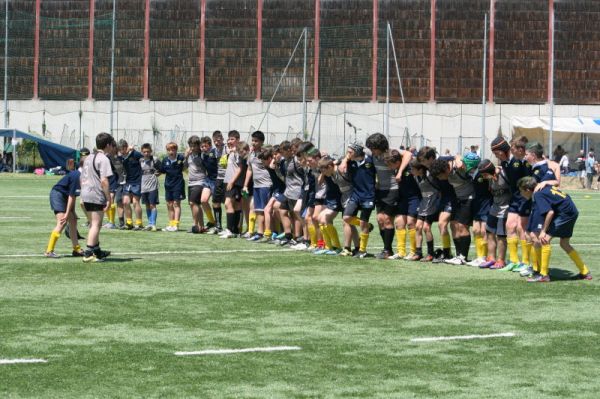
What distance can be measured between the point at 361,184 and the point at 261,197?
353 centimetres

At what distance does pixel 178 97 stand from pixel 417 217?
4999 cm

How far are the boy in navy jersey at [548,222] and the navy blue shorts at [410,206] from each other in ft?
9.56

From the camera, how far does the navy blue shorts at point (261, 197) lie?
2053 centimetres

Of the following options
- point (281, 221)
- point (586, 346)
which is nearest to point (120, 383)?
point (586, 346)

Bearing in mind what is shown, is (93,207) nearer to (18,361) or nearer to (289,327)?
(289,327)

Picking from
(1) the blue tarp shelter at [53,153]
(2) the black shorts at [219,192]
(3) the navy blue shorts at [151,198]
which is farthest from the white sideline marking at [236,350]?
(1) the blue tarp shelter at [53,153]

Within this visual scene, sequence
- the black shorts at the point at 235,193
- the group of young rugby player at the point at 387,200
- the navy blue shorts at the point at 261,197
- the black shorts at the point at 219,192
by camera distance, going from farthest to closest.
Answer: the black shorts at the point at 219,192
the black shorts at the point at 235,193
the navy blue shorts at the point at 261,197
the group of young rugby player at the point at 387,200

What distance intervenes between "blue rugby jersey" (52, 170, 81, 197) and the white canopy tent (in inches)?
1837

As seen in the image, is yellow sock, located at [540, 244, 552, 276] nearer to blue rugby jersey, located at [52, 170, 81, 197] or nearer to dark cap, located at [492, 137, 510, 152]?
dark cap, located at [492, 137, 510, 152]

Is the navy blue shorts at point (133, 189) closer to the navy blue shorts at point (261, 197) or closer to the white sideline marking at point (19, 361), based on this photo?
the navy blue shorts at point (261, 197)

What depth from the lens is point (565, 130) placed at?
60969mm

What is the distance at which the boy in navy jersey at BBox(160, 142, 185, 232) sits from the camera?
22.7 m

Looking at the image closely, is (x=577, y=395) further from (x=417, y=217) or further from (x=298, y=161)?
(x=298, y=161)

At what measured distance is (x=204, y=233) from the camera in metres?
22.0
